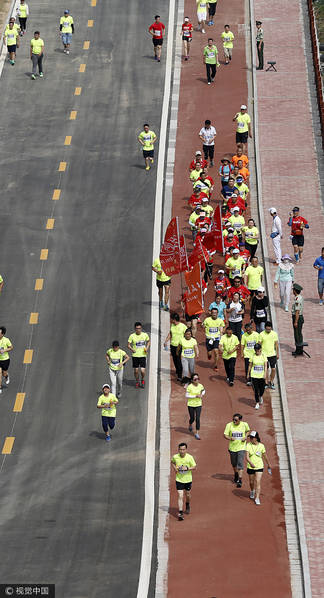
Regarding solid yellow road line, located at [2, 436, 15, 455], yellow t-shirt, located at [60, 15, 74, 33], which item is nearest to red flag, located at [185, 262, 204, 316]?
solid yellow road line, located at [2, 436, 15, 455]

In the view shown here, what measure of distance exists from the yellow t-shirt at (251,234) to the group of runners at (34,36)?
1584 centimetres

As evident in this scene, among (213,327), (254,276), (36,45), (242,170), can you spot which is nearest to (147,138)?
(242,170)

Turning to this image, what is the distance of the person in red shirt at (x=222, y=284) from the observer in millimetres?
35594

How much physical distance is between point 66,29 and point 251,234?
18.0 meters

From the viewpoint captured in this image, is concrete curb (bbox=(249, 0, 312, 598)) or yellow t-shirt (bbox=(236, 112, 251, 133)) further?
yellow t-shirt (bbox=(236, 112, 251, 133))

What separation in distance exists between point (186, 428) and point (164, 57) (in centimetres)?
2467

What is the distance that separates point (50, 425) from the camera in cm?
3344

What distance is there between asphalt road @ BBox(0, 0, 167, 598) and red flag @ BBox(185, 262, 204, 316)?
2.35m

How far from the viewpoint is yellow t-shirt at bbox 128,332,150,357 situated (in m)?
34.0

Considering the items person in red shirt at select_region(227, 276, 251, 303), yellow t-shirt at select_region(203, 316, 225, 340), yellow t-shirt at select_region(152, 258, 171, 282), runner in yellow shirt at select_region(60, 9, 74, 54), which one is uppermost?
runner in yellow shirt at select_region(60, 9, 74, 54)

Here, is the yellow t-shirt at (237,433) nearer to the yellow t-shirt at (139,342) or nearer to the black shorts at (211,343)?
the yellow t-shirt at (139,342)

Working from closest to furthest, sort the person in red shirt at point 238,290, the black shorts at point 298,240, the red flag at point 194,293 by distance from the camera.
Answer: the red flag at point 194,293 < the person in red shirt at point 238,290 < the black shorts at point 298,240

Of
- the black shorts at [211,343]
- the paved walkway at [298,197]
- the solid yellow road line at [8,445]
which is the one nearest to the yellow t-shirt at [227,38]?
the paved walkway at [298,197]

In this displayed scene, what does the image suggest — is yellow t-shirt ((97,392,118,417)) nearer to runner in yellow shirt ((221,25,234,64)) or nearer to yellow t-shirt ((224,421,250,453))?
yellow t-shirt ((224,421,250,453))
